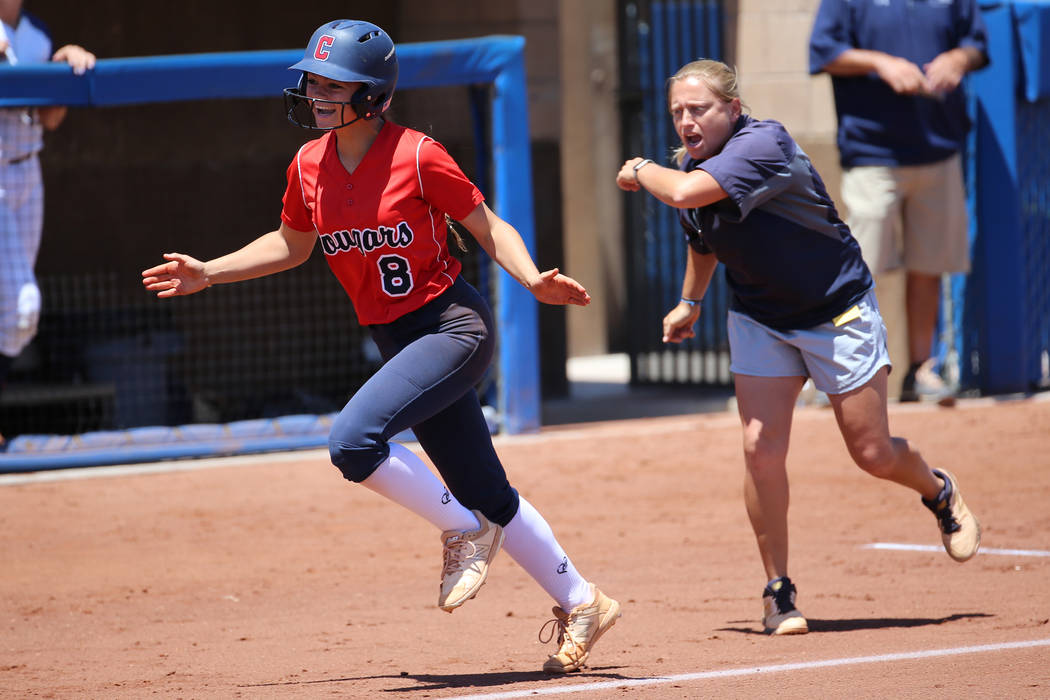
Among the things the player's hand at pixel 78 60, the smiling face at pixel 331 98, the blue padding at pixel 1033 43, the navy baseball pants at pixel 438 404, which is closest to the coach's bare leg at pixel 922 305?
the blue padding at pixel 1033 43

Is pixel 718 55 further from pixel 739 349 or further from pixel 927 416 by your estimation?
pixel 739 349

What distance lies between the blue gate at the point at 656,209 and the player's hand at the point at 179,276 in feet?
22.1

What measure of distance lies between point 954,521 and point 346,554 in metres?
2.80

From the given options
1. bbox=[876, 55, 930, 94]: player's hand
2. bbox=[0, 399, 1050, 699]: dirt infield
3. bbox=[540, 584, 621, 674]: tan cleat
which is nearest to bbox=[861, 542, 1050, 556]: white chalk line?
bbox=[0, 399, 1050, 699]: dirt infield

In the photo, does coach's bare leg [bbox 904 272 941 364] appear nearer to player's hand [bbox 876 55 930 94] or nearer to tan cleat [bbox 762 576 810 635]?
player's hand [bbox 876 55 930 94]

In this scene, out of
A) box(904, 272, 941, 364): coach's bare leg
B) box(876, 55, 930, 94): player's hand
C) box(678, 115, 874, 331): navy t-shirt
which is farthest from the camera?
box(904, 272, 941, 364): coach's bare leg

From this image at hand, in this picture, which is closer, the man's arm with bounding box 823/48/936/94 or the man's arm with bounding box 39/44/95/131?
the man's arm with bounding box 39/44/95/131

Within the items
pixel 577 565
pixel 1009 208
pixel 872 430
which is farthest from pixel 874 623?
pixel 1009 208

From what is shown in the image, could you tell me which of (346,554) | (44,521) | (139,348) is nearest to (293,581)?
(346,554)

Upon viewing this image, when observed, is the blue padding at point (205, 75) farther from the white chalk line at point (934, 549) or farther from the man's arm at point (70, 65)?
the white chalk line at point (934, 549)

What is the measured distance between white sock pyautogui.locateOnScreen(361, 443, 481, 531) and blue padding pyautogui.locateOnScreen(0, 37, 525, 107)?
4.47m

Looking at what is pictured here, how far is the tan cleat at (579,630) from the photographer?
4.55 metres

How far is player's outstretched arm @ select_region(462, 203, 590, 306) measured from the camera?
13.8 ft

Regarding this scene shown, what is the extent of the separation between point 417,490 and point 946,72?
5748 mm
